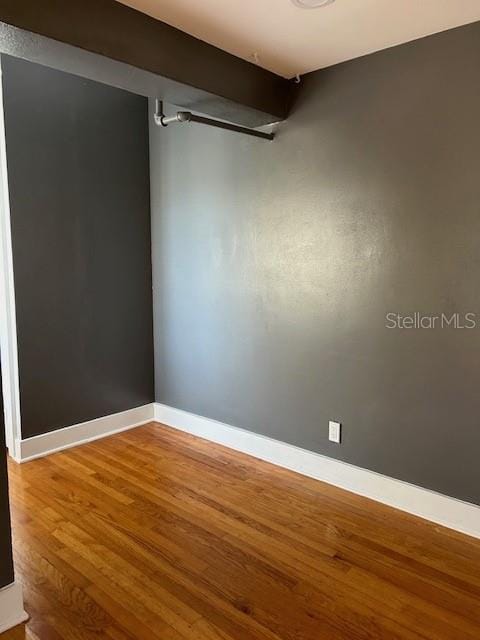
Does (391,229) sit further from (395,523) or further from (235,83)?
(395,523)

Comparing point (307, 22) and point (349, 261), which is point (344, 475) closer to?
point (349, 261)

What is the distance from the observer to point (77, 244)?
10.9 ft

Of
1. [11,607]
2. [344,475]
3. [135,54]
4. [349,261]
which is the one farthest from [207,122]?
[11,607]

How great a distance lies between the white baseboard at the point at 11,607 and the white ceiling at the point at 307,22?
7.48ft

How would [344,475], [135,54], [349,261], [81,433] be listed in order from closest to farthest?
[135,54] → [349,261] → [344,475] → [81,433]

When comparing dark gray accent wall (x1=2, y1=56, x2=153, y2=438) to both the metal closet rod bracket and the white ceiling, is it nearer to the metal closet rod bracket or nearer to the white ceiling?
the metal closet rod bracket

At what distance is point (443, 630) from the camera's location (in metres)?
1.72

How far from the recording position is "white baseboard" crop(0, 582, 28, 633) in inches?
67.6

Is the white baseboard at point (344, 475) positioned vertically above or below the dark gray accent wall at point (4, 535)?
below

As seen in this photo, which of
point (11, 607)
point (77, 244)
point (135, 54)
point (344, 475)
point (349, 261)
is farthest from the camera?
point (77, 244)

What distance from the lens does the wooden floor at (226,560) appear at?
5.74 feet

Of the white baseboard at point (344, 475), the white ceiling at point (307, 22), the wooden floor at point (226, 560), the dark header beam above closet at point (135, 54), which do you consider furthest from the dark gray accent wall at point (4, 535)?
the white ceiling at point (307, 22)

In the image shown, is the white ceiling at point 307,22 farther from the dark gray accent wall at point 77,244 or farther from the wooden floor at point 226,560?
the wooden floor at point 226,560

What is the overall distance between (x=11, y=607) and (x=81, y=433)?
1731mm
